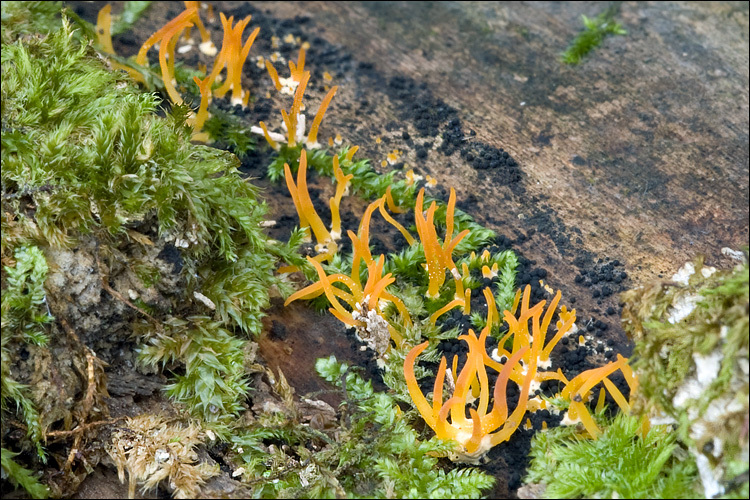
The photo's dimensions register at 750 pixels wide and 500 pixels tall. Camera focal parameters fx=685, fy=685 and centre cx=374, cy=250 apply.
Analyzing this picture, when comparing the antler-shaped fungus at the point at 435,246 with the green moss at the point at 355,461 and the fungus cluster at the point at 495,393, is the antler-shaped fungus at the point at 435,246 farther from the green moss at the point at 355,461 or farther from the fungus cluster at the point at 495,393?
the green moss at the point at 355,461

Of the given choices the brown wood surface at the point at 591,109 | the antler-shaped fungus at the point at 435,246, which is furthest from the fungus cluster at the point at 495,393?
the brown wood surface at the point at 591,109

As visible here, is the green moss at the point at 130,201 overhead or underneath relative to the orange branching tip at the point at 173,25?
underneath

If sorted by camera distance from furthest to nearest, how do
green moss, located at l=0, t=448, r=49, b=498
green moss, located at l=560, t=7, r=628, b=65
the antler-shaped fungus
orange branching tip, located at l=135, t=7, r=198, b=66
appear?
green moss, located at l=560, t=7, r=628, b=65, orange branching tip, located at l=135, t=7, r=198, b=66, the antler-shaped fungus, green moss, located at l=0, t=448, r=49, b=498

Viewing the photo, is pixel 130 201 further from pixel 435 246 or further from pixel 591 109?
pixel 591 109

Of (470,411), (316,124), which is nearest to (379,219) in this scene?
(316,124)

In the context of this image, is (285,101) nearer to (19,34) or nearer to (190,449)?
(19,34)

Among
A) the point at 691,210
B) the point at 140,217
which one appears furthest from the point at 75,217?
the point at 691,210

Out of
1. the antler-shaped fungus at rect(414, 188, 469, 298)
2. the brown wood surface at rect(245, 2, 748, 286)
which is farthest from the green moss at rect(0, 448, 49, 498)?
the brown wood surface at rect(245, 2, 748, 286)

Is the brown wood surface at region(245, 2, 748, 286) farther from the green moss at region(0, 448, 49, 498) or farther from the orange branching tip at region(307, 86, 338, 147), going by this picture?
the green moss at region(0, 448, 49, 498)
